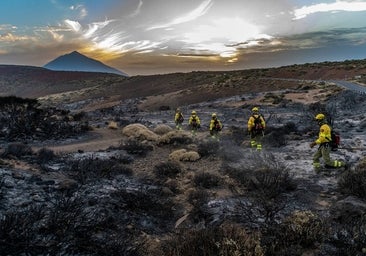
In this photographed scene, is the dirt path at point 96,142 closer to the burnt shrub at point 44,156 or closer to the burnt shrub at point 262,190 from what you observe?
the burnt shrub at point 44,156

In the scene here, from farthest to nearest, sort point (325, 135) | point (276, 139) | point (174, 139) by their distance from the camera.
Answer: point (174, 139) < point (276, 139) < point (325, 135)

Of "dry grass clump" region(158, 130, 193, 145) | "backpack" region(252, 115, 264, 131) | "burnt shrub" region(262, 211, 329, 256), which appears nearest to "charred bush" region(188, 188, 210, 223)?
"burnt shrub" region(262, 211, 329, 256)

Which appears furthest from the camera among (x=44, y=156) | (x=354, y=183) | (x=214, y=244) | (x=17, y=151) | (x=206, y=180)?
(x=17, y=151)

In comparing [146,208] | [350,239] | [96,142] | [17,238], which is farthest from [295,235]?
[96,142]

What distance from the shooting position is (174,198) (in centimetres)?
1113

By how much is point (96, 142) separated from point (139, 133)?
2283 mm

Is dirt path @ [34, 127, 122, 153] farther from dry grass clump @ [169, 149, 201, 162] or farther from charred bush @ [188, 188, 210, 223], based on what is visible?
charred bush @ [188, 188, 210, 223]

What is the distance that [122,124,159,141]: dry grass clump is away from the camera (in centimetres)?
2055

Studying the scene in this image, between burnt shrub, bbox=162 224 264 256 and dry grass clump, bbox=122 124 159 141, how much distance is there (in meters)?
13.2

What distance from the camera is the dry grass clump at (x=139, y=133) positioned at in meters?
20.5

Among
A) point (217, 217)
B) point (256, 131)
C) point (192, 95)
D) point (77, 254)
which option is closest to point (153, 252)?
point (77, 254)

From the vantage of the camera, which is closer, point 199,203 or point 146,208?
point 146,208

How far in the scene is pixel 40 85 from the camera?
11225 centimetres

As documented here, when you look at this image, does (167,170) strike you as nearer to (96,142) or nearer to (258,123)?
(258,123)
